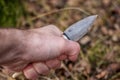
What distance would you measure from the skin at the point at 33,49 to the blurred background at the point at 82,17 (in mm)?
608

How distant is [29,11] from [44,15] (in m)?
0.13

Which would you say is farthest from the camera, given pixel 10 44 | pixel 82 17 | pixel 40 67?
pixel 82 17

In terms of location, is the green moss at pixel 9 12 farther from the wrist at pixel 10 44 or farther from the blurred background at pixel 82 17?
the wrist at pixel 10 44

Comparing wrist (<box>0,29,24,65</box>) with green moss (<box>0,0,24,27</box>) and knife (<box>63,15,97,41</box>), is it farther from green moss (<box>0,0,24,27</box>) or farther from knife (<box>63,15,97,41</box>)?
green moss (<box>0,0,24,27</box>)

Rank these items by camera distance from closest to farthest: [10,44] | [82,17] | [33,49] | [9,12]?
[10,44]
[33,49]
[9,12]
[82,17]

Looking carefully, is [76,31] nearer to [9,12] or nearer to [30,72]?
[30,72]

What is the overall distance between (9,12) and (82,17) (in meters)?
0.54

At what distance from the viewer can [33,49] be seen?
1.79m

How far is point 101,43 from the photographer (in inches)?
116

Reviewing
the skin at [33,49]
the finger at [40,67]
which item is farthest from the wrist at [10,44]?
the finger at [40,67]

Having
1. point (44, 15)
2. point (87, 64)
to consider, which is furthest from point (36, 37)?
point (44, 15)

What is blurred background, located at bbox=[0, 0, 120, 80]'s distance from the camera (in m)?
2.75

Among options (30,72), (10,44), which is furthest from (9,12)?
(10,44)

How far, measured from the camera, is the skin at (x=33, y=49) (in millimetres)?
1716
